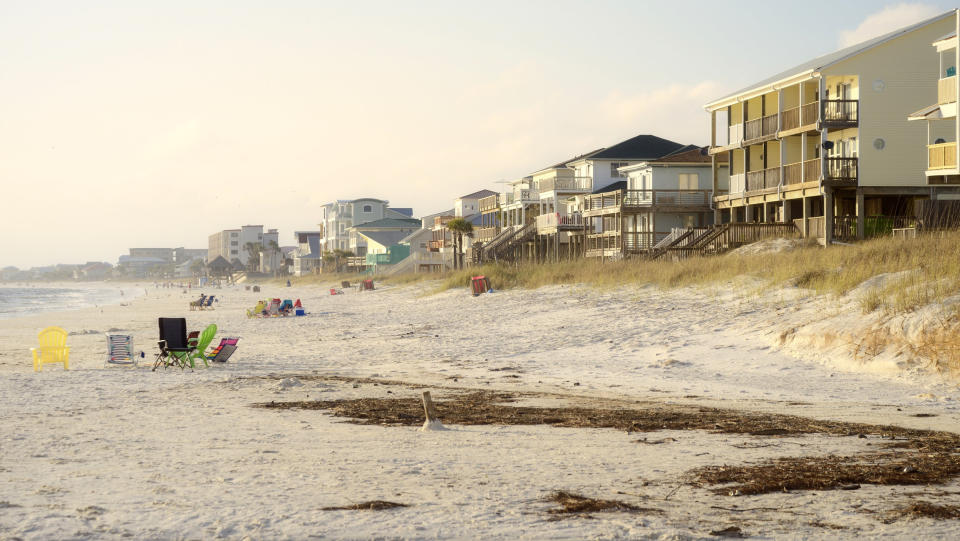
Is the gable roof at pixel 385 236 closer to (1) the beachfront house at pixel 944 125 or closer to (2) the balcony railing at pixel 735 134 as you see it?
(2) the balcony railing at pixel 735 134

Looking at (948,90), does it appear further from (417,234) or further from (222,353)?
(417,234)

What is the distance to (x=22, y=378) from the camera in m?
16.3

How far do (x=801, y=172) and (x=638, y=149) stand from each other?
85.6 ft

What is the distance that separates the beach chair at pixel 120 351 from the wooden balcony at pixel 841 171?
1018 inches

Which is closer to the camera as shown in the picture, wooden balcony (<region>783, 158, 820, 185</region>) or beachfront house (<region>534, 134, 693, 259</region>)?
wooden balcony (<region>783, 158, 820, 185</region>)

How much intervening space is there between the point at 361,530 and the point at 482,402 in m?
6.25

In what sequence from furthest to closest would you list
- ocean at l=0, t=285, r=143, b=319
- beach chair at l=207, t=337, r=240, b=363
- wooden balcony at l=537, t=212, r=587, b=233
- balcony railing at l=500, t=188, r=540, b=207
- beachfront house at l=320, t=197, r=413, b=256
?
beachfront house at l=320, t=197, r=413, b=256
balcony railing at l=500, t=188, r=540, b=207
ocean at l=0, t=285, r=143, b=319
wooden balcony at l=537, t=212, r=587, b=233
beach chair at l=207, t=337, r=240, b=363

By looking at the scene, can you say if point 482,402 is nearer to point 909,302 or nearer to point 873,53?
point 909,302

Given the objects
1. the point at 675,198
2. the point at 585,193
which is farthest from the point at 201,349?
the point at 585,193

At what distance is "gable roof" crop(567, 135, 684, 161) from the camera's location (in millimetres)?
60500

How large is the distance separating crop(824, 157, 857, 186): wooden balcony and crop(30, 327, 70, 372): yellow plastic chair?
Answer: 26.8m

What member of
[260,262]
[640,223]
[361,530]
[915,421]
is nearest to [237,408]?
[361,530]

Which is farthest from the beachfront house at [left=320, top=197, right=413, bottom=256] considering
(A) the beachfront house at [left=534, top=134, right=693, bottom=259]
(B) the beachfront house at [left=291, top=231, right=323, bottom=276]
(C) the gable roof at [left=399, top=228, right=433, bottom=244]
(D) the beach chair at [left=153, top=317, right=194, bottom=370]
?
(D) the beach chair at [left=153, top=317, right=194, bottom=370]

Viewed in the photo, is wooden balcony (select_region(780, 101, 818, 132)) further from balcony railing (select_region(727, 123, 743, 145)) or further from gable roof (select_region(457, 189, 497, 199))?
gable roof (select_region(457, 189, 497, 199))
